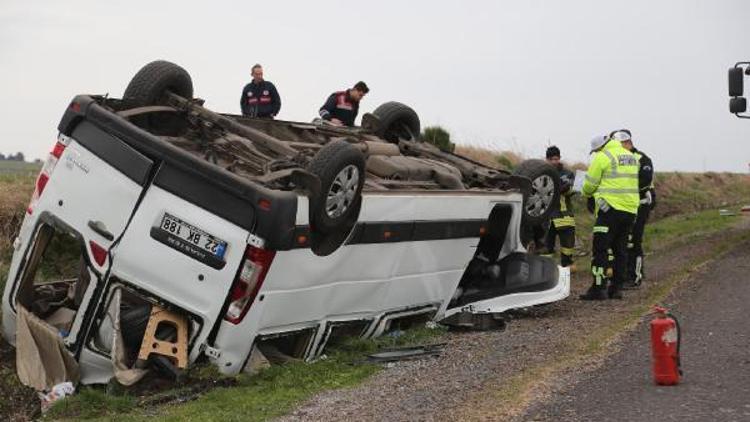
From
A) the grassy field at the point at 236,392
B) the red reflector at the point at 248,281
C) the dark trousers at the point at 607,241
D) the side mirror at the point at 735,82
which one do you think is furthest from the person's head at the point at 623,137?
the red reflector at the point at 248,281

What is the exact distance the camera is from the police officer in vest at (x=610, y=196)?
10586 mm

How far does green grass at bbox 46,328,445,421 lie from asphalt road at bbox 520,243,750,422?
5.03 feet

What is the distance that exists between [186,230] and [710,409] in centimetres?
308

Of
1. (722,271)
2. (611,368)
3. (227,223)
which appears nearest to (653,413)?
(611,368)

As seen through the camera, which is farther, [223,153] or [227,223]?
[223,153]

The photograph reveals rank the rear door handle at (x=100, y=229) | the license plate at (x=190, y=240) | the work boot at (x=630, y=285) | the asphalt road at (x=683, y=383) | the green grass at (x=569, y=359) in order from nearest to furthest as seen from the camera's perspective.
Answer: the asphalt road at (x=683, y=383) → the green grass at (x=569, y=359) → the license plate at (x=190, y=240) → the rear door handle at (x=100, y=229) → the work boot at (x=630, y=285)

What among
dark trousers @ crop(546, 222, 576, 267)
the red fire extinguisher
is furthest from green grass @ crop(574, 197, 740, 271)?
A: the red fire extinguisher

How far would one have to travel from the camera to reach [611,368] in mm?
6508

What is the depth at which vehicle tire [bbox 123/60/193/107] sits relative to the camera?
7449 millimetres

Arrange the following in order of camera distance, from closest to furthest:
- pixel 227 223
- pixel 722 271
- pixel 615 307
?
1. pixel 227 223
2. pixel 615 307
3. pixel 722 271

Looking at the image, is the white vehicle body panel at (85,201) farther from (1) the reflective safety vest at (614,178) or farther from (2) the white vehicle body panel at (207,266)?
(1) the reflective safety vest at (614,178)

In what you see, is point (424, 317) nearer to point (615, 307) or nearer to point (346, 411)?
point (615, 307)

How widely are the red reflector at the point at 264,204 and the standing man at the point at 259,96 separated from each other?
5933mm

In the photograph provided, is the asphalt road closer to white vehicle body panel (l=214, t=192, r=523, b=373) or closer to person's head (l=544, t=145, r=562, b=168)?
white vehicle body panel (l=214, t=192, r=523, b=373)
